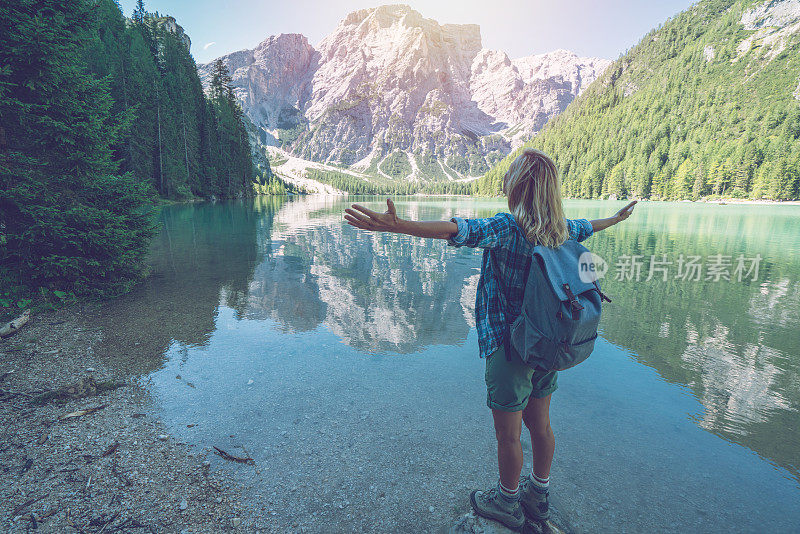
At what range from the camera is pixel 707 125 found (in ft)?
449

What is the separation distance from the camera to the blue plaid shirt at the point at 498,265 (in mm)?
2639

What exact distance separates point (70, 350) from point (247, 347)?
3.22 metres

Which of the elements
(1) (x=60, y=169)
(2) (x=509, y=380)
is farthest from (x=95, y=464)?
(1) (x=60, y=169)

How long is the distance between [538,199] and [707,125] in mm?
187542

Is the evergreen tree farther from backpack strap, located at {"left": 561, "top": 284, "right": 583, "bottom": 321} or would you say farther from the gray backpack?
backpack strap, located at {"left": 561, "top": 284, "right": 583, "bottom": 321}

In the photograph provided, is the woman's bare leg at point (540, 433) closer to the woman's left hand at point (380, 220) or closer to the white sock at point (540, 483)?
the white sock at point (540, 483)

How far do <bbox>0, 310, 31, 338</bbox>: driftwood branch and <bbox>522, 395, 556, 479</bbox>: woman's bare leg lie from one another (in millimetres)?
10018

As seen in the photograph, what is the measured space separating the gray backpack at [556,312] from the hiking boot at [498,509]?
167 cm

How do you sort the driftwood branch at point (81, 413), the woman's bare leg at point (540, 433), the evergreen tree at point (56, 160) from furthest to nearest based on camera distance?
the evergreen tree at point (56, 160), the driftwood branch at point (81, 413), the woman's bare leg at point (540, 433)

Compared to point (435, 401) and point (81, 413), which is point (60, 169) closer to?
point (81, 413)

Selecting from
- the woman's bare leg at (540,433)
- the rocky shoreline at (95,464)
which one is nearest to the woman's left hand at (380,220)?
the woman's bare leg at (540,433)

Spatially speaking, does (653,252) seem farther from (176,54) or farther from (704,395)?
(176,54)

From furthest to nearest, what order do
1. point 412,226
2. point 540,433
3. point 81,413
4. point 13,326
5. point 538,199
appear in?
1. point 13,326
2. point 81,413
3. point 540,433
4. point 538,199
5. point 412,226

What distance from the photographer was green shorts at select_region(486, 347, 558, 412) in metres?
2.84
